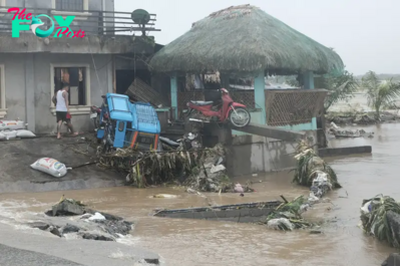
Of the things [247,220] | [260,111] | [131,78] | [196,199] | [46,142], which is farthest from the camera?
[131,78]

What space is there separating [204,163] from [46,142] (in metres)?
4.44

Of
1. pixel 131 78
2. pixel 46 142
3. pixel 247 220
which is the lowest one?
pixel 247 220

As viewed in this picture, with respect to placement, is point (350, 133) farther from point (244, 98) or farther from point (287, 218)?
point (287, 218)

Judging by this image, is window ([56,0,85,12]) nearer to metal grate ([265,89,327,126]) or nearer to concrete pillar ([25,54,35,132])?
concrete pillar ([25,54,35,132])

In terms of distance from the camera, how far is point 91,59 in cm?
1814

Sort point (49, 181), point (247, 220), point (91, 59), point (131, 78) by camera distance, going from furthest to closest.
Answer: point (131, 78) → point (91, 59) → point (49, 181) → point (247, 220)

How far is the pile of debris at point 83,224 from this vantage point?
8248mm

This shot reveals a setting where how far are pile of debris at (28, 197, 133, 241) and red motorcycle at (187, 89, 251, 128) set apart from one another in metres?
5.93

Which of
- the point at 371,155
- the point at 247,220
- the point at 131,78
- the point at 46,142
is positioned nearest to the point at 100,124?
the point at 46,142

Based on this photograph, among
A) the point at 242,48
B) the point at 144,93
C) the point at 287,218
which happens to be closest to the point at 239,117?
the point at 242,48

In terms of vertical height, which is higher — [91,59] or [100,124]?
[91,59]

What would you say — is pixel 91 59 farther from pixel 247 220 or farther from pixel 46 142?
pixel 247 220

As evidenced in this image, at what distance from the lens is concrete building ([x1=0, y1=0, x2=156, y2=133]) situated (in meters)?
16.7

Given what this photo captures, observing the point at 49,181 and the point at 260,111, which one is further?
the point at 260,111
